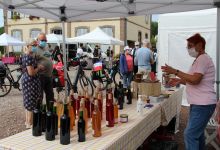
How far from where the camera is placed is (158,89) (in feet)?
13.0

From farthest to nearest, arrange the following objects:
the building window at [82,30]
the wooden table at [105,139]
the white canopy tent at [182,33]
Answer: the building window at [82,30] < the white canopy tent at [182,33] < the wooden table at [105,139]

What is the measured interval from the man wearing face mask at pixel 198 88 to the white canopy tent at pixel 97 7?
4.01 feet

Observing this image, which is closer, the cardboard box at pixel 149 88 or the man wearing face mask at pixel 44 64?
the cardboard box at pixel 149 88

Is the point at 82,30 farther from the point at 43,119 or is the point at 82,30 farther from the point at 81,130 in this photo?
the point at 81,130

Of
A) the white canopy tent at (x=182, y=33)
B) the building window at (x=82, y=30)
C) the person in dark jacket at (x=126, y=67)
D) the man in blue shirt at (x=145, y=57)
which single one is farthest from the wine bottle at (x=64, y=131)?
the building window at (x=82, y=30)

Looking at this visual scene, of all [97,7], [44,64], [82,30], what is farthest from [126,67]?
[82,30]

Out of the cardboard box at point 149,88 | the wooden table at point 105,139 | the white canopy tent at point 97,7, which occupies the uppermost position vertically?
the white canopy tent at point 97,7

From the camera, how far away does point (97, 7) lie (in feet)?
16.4

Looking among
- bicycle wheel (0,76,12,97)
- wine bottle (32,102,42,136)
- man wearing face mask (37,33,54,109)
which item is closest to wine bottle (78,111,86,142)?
wine bottle (32,102,42,136)

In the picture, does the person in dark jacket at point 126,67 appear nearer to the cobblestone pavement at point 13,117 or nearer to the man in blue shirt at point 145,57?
the man in blue shirt at point 145,57

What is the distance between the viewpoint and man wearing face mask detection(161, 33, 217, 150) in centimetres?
299

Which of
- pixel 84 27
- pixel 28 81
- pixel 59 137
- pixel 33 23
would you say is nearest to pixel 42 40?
pixel 28 81

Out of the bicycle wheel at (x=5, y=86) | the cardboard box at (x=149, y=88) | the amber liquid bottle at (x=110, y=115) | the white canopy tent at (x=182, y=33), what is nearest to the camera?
the amber liquid bottle at (x=110, y=115)

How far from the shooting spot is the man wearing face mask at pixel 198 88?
299 centimetres
